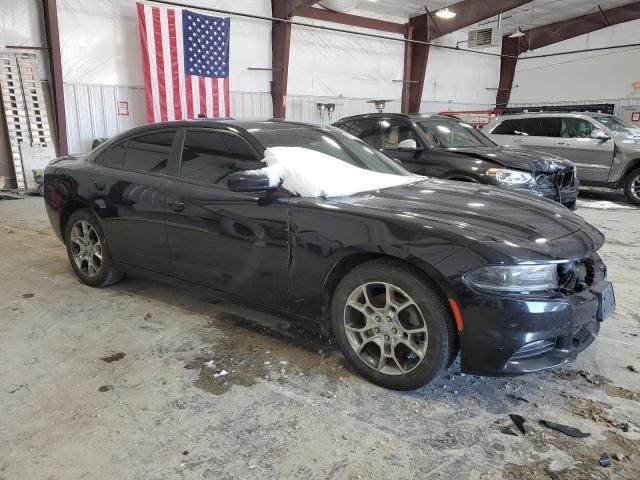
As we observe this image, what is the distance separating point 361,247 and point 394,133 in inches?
181

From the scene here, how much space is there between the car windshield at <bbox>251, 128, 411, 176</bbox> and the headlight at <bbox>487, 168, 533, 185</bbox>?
262 cm

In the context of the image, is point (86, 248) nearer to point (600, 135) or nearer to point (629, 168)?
point (600, 135)

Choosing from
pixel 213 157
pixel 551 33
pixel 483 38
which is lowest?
pixel 213 157

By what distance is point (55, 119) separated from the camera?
400 inches

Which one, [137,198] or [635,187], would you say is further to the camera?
[635,187]

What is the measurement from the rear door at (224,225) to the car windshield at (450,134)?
154 inches

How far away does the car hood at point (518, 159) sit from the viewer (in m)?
5.93

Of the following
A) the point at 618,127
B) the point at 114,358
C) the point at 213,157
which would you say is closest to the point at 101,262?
the point at 114,358

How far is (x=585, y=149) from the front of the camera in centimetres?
912

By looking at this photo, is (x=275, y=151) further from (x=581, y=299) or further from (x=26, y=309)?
(x=26, y=309)

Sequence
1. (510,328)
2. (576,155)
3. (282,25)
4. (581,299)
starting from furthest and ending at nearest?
(282,25), (576,155), (581,299), (510,328)

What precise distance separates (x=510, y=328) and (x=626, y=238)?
4.82m

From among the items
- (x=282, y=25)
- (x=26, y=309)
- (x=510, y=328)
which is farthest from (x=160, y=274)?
(x=282, y=25)

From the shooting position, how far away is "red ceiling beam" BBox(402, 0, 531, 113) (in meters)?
14.1
